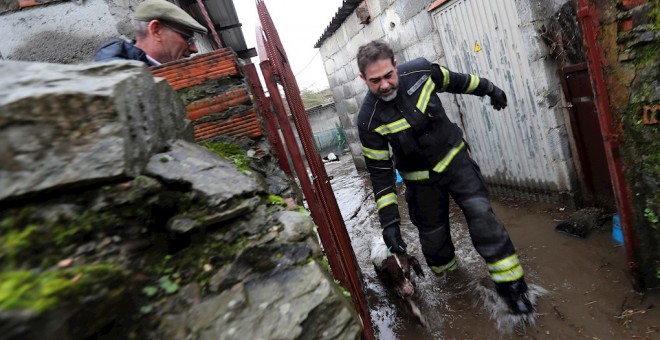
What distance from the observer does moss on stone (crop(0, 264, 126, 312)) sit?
637 mm

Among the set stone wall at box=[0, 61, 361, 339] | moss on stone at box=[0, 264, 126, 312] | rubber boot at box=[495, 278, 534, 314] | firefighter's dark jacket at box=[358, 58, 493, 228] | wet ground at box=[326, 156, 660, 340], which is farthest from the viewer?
firefighter's dark jacket at box=[358, 58, 493, 228]

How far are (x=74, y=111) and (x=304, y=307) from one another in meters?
0.79

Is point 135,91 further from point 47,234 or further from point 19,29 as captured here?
point 19,29

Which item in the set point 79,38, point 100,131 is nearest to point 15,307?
point 100,131

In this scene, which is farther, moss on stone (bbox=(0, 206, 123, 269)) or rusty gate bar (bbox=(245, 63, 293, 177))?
rusty gate bar (bbox=(245, 63, 293, 177))

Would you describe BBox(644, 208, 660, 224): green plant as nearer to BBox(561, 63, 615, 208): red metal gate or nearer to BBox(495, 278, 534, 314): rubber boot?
BBox(495, 278, 534, 314): rubber boot

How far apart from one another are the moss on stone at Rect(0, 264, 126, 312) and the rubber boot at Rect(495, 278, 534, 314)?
250 centimetres

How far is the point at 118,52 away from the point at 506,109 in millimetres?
3898

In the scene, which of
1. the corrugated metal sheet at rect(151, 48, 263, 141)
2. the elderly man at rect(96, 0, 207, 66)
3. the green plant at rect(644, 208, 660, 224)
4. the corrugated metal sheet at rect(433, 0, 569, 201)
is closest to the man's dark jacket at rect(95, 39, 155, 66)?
the elderly man at rect(96, 0, 207, 66)

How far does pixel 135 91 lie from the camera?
3.72 feet

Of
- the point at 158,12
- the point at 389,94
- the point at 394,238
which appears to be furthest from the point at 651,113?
the point at 158,12

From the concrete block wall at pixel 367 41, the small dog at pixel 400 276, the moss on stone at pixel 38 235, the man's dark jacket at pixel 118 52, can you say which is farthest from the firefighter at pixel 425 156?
the concrete block wall at pixel 367 41

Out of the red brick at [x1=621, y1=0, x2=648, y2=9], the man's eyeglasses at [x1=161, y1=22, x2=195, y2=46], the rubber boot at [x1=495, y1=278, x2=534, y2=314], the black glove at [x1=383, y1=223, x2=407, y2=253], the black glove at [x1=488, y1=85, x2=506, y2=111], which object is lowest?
the rubber boot at [x1=495, y1=278, x2=534, y2=314]

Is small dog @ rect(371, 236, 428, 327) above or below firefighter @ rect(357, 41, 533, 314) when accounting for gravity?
below
